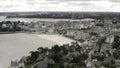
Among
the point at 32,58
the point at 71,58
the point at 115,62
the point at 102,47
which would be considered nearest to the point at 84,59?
the point at 71,58

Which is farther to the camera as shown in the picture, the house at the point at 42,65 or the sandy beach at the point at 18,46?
the sandy beach at the point at 18,46

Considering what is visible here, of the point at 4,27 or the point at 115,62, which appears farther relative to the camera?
the point at 4,27

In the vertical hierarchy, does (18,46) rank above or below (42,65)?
below

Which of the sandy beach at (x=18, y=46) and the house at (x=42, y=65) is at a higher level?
the house at (x=42, y=65)

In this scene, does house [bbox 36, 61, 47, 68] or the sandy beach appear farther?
the sandy beach

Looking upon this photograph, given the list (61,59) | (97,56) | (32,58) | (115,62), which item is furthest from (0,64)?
(115,62)

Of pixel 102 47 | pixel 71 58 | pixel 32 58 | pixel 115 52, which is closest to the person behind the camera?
pixel 71 58

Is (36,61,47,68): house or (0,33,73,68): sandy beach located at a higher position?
(36,61,47,68): house

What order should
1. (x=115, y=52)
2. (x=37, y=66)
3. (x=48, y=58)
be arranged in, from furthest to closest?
(x=115, y=52), (x=48, y=58), (x=37, y=66)

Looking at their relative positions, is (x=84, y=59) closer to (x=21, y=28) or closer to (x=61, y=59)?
(x=61, y=59)

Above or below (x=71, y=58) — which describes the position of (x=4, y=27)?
below

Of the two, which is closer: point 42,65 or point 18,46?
point 42,65
